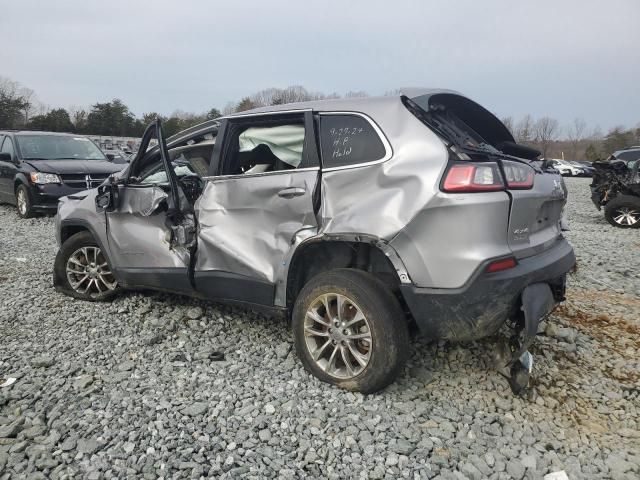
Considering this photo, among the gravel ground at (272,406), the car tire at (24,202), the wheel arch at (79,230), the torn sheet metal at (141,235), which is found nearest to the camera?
the gravel ground at (272,406)

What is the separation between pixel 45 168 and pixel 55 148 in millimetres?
985

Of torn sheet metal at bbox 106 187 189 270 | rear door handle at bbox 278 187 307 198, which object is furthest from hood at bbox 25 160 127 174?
rear door handle at bbox 278 187 307 198

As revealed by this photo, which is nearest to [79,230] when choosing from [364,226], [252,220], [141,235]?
[141,235]

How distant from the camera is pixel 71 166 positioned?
31.2 ft

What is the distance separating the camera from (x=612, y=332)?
3.80 m

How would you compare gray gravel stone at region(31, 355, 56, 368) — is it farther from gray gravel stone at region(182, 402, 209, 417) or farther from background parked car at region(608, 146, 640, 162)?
background parked car at region(608, 146, 640, 162)

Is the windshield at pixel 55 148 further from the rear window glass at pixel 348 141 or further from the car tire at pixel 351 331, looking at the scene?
the car tire at pixel 351 331

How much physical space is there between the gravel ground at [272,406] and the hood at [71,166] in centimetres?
587

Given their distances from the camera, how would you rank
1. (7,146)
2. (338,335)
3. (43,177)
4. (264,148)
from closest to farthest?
1. (338,335)
2. (264,148)
3. (43,177)
4. (7,146)

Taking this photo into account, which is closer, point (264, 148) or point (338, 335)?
point (338, 335)

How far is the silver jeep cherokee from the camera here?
255 cm

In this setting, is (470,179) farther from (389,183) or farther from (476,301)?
(476,301)

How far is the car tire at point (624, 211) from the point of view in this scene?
32.3 ft

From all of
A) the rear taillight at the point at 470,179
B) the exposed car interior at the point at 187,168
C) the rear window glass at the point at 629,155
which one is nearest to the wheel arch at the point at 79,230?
the exposed car interior at the point at 187,168
